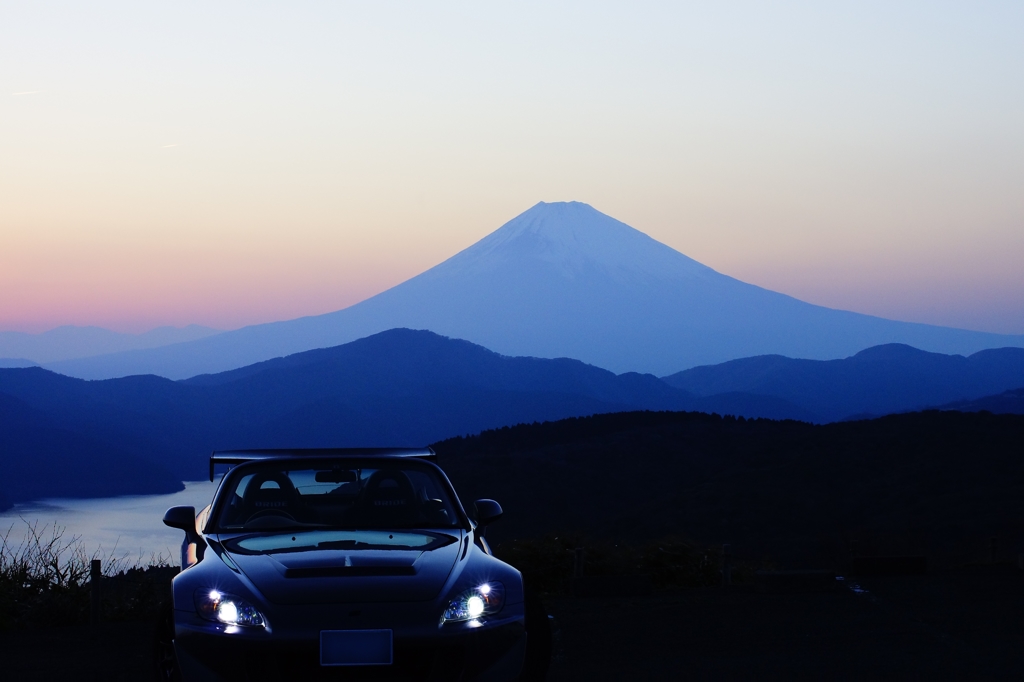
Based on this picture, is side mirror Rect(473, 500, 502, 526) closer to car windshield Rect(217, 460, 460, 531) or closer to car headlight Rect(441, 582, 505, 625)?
car windshield Rect(217, 460, 460, 531)

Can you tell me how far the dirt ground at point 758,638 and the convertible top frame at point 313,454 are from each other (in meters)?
1.77

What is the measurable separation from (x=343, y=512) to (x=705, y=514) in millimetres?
87493

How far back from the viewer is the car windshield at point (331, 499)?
6.01 metres

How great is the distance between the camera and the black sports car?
15.2ft

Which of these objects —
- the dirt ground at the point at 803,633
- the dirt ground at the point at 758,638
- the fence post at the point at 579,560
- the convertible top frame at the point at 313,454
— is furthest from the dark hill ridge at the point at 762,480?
the convertible top frame at the point at 313,454

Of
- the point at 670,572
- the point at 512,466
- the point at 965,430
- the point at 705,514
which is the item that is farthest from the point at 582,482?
the point at 670,572

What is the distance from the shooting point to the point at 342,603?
4750 mm

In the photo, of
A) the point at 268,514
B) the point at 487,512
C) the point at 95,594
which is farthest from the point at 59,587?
the point at 487,512

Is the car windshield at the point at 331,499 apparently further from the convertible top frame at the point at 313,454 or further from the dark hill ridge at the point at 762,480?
the dark hill ridge at the point at 762,480

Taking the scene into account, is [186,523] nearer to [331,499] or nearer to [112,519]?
[331,499]

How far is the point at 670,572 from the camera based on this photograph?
48.4 feet

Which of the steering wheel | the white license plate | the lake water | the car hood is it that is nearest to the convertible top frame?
the steering wheel

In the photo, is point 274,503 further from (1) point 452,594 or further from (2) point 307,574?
(1) point 452,594

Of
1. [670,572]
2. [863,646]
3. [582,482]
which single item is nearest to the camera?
[863,646]
